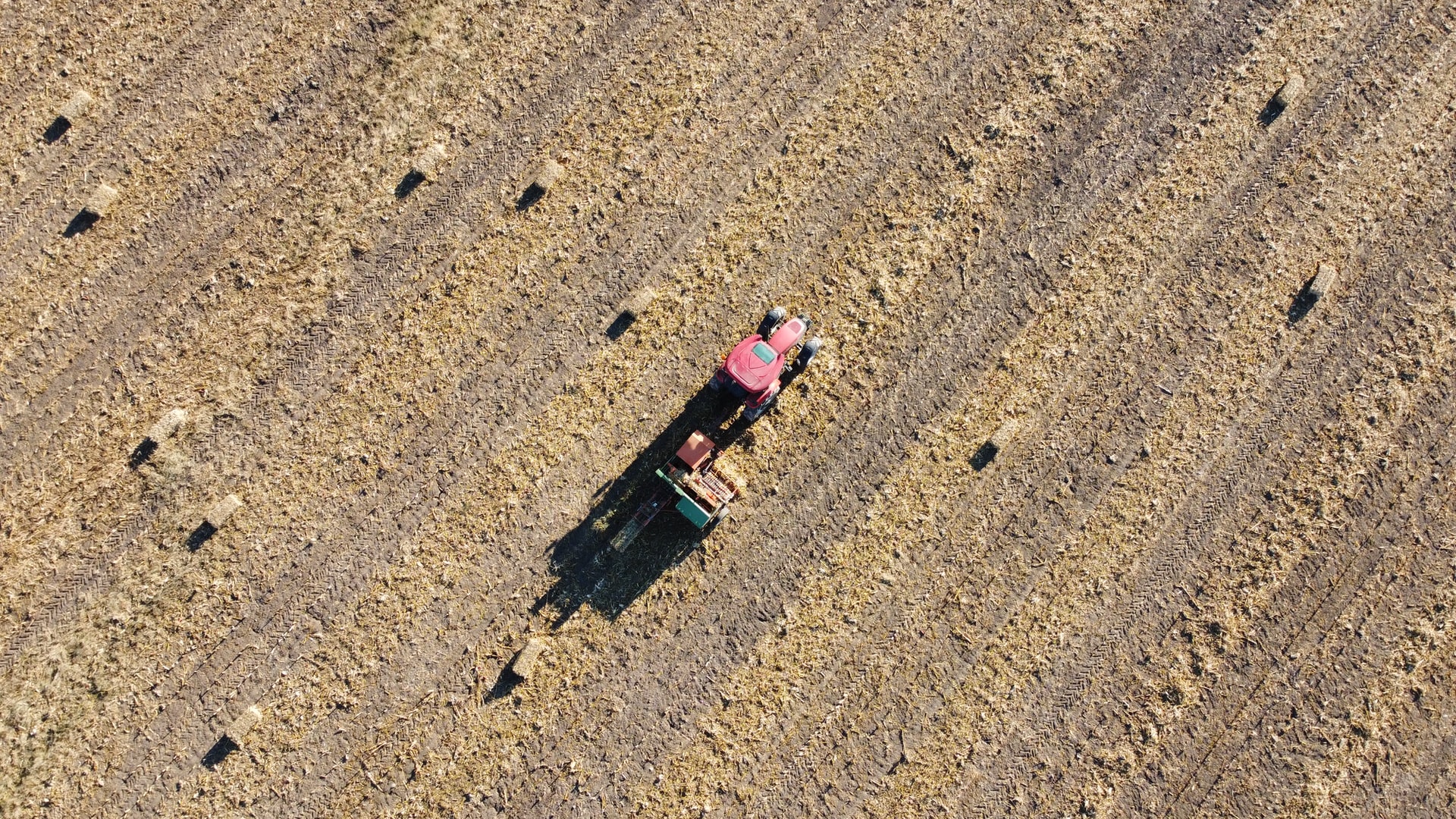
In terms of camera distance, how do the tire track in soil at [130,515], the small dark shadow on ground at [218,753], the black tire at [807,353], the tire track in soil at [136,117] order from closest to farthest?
the black tire at [807,353], the small dark shadow on ground at [218,753], the tire track in soil at [130,515], the tire track in soil at [136,117]

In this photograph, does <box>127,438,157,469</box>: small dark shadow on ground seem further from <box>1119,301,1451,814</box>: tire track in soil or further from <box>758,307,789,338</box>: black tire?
<box>1119,301,1451,814</box>: tire track in soil

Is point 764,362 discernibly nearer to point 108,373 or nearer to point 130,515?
point 130,515

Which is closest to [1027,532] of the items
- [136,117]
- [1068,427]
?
[1068,427]

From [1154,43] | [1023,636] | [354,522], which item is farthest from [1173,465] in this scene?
[354,522]

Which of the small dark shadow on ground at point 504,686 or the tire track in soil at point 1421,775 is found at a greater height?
the tire track in soil at point 1421,775

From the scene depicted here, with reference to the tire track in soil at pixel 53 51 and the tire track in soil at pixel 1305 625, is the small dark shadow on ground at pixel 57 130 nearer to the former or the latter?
the tire track in soil at pixel 53 51

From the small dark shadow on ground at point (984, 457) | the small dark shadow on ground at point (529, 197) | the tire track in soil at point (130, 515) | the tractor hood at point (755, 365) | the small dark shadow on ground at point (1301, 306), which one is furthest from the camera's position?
the small dark shadow on ground at point (529, 197)

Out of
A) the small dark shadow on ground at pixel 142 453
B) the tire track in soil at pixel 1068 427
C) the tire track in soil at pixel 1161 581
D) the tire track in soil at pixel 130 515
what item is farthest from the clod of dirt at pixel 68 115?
the tire track in soil at pixel 1161 581
